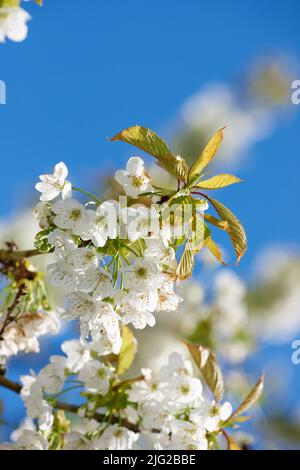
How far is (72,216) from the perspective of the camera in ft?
3.34

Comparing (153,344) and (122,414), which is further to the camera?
(153,344)

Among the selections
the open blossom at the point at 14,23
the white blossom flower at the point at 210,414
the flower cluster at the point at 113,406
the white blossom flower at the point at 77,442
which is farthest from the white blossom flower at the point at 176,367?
the open blossom at the point at 14,23

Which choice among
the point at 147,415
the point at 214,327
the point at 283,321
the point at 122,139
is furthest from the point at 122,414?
the point at 283,321

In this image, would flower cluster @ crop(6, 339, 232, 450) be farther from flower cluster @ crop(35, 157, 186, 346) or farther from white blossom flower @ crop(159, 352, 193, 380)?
flower cluster @ crop(35, 157, 186, 346)

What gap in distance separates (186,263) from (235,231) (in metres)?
0.10

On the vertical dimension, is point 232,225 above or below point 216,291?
below

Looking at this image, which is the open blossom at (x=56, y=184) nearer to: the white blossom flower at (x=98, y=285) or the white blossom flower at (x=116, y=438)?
the white blossom flower at (x=98, y=285)

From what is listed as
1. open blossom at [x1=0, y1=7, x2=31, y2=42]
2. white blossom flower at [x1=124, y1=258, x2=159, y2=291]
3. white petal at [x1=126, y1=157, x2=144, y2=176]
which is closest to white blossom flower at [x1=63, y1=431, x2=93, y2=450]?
white blossom flower at [x1=124, y1=258, x2=159, y2=291]

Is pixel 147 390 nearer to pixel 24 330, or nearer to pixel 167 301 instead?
pixel 24 330

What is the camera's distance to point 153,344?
275 centimetres

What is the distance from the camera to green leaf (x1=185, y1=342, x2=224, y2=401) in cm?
148

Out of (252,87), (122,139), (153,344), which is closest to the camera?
(122,139)
